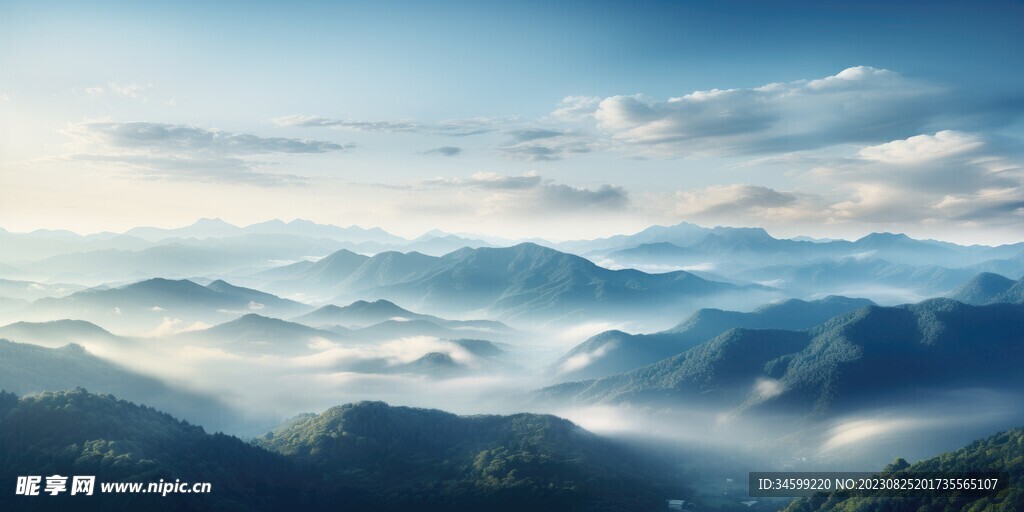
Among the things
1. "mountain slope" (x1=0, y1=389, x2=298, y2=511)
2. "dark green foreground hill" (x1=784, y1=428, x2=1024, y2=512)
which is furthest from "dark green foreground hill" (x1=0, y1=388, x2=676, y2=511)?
"dark green foreground hill" (x1=784, y1=428, x2=1024, y2=512)

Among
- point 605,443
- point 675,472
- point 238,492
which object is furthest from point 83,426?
point 675,472

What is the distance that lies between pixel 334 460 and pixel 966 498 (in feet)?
371

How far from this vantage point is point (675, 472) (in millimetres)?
174250

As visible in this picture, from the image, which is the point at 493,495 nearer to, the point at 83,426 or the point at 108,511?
the point at 108,511

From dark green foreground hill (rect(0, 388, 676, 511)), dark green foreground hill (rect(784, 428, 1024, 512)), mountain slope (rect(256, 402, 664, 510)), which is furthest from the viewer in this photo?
mountain slope (rect(256, 402, 664, 510))

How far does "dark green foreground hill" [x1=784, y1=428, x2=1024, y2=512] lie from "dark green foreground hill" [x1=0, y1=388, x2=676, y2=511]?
40.1 m

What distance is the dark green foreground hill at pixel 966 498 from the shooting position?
314 feet

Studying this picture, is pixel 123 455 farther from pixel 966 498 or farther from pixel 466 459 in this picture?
pixel 966 498

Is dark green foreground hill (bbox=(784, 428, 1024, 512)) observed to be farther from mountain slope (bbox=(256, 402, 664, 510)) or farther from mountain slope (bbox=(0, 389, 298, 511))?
mountain slope (bbox=(0, 389, 298, 511))

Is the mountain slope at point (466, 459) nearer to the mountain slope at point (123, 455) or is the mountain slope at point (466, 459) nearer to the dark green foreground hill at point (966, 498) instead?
the mountain slope at point (123, 455)

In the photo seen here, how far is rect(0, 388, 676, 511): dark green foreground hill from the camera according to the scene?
105 m

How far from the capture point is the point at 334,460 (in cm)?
13688

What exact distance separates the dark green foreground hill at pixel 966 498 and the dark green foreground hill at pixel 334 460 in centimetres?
4006

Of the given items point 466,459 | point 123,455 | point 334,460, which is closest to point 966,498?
point 466,459
